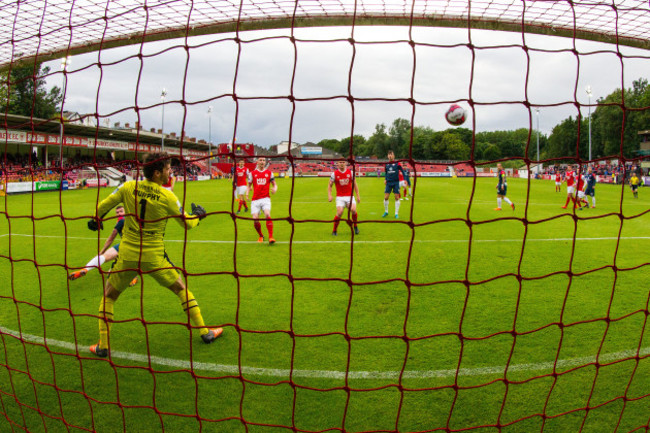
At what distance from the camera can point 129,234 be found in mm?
3900

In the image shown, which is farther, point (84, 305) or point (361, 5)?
point (84, 305)

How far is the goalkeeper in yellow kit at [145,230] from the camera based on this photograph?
3674 mm

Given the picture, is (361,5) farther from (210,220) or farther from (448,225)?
(210,220)

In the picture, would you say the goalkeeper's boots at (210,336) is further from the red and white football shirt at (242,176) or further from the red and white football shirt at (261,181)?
the red and white football shirt at (242,176)

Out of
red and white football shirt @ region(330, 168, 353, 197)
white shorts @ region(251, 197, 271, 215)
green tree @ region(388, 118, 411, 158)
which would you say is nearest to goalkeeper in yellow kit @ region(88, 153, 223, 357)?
white shorts @ region(251, 197, 271, 215)

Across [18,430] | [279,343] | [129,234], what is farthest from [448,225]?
[18,430]

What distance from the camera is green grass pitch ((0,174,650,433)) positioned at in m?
2.93

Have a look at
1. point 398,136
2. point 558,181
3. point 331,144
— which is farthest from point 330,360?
point 331,144

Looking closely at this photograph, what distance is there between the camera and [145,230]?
12.6ft

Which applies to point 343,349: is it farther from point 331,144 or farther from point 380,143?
point 331,144

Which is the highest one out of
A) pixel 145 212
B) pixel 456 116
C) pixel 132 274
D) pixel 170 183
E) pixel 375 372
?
pixel 456 116

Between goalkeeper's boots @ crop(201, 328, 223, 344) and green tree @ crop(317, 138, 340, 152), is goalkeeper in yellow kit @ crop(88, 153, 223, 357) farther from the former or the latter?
green tree @ crop(317, 138, 340, 152)

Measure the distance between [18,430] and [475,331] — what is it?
12.9ft

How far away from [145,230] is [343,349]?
213 centimetres
